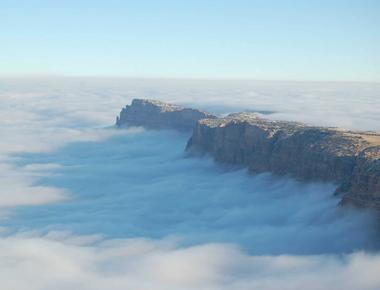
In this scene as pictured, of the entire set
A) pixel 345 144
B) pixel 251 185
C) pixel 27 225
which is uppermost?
pixel 345 144

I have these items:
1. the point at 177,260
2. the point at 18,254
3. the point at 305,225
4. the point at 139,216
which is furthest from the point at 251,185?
the point at 18,254

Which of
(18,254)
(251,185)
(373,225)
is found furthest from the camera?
(251,185)

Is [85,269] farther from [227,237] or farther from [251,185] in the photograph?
[251,185]

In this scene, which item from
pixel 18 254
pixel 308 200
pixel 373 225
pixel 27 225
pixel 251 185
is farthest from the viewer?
pixel 251 185

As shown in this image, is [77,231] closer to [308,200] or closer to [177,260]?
[177,260]

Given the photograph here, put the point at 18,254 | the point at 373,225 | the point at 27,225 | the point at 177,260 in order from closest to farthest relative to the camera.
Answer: the point at 373,225 → the point at 177,260 → the point at 18,254 → the point at 27,225

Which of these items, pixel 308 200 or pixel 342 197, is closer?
pixel 342 197

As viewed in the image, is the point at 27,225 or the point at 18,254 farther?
the point at 27,225

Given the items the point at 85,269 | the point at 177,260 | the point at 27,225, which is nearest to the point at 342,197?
the point at 177,260

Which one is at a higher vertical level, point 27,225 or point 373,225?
point 373,225
